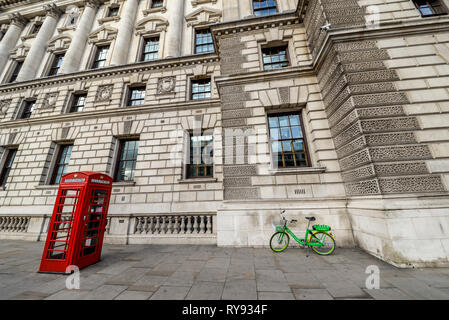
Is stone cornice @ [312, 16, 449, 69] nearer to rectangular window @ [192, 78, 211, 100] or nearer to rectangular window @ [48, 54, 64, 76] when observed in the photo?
rectangular window @ [192, 78, 211, 100]

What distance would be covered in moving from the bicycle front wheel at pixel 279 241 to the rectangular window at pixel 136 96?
10.5m

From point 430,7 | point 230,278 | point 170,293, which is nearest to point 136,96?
point 170,293

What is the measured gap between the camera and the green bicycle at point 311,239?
4.72 metres

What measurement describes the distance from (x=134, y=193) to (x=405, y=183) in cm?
1018

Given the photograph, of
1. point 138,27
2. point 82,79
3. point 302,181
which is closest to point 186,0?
point 138,27

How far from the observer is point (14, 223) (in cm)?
838

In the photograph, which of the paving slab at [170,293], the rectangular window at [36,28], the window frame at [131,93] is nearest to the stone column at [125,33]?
the window frame at [131,93]

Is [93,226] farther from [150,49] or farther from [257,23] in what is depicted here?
[150,49]

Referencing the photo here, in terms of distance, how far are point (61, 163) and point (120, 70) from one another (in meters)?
6.96

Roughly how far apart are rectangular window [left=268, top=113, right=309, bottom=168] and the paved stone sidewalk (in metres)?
3.20

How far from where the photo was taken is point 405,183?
14.0 ft

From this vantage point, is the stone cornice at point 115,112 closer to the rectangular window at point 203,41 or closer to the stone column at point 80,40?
the stone column at point 80,40

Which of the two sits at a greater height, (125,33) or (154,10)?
(154,10)
